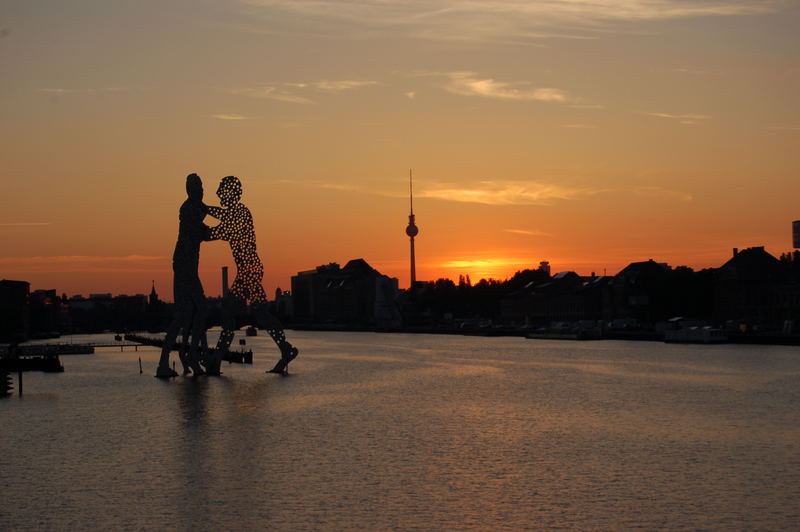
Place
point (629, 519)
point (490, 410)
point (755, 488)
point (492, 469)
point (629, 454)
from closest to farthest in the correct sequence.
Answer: point (629, 519)
point (755, 488)
point (492, 469)
point (629, 454)
point (490, 410)

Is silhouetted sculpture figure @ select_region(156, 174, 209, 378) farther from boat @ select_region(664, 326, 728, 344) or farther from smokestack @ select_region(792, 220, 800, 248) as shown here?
smokestack @ select_region(792, 220, 800, 248)

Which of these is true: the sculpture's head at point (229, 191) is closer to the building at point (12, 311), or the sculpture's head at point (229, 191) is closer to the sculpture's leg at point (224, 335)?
the sculpture's leg at point (224, 335)

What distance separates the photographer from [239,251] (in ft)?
202

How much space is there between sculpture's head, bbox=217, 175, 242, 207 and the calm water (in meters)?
9.71

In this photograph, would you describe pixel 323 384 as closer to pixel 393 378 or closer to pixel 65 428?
pixel 393 378

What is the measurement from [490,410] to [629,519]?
23.2 meters

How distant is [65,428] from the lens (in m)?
41.4

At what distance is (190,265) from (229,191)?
438cm

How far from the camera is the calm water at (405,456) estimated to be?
80.6 feet

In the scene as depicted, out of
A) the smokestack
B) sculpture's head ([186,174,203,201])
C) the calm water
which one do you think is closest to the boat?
the smokestack

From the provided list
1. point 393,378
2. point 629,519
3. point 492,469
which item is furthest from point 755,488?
point 393,378

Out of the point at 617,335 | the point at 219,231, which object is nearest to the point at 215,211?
the point at 219,231

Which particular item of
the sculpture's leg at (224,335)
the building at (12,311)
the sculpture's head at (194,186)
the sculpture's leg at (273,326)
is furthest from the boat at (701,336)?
the building at (12,311)

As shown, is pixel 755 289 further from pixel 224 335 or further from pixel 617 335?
pixel 224 335
